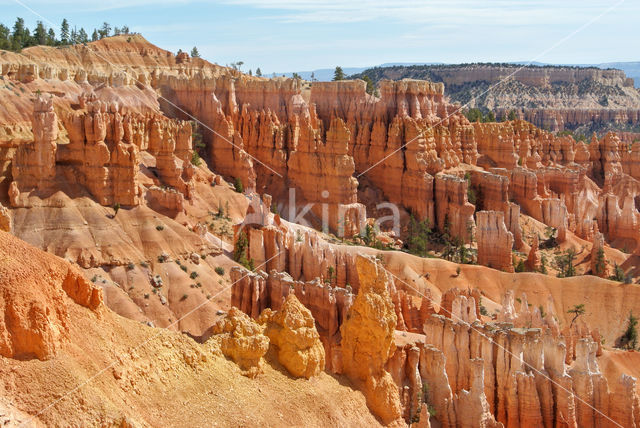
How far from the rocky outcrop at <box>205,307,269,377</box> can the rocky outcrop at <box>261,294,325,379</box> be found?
86 centimetres

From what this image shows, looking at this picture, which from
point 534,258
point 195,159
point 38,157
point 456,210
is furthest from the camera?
point 456,210

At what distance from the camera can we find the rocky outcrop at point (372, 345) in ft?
79.2

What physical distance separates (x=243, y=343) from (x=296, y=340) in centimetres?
185

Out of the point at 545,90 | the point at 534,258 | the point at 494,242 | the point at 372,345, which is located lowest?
the point at 534,258

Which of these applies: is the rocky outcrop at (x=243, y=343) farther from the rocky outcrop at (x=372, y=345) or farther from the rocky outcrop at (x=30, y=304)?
the rocky outcrop at (x=30, y=304)

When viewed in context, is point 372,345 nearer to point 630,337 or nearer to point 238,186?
point 630,337

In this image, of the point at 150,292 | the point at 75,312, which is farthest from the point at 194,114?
the point at 75,312

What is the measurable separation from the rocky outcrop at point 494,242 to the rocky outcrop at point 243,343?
39038 millimetres

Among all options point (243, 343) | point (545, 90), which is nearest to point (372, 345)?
point (243, 343)

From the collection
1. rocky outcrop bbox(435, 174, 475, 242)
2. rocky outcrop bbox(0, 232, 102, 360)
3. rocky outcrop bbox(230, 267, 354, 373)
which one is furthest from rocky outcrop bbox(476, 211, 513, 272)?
rocky outcrop bbox(0, 232, 102, 360)

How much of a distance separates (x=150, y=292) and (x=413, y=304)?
47.5ft

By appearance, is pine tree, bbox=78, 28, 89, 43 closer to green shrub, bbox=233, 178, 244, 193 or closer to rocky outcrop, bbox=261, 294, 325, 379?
green shrub, bbox=233, 178, 244, 193

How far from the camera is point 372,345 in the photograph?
80.7 feet

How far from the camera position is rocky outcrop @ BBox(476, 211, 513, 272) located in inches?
2285
